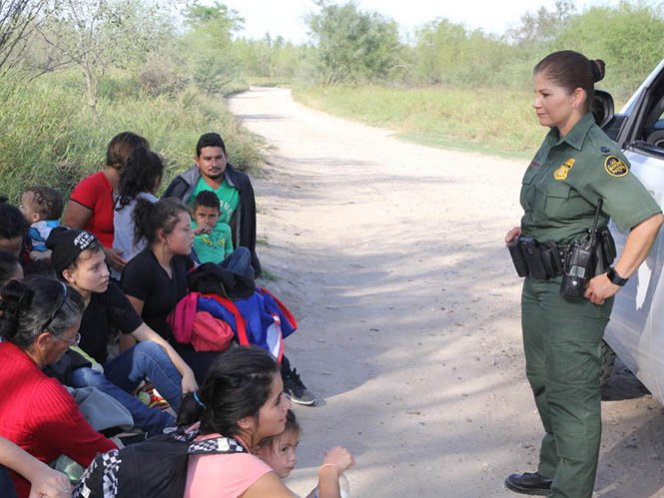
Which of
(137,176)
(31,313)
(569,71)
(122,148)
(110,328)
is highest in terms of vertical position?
(569,71)

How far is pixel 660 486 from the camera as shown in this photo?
403 cm

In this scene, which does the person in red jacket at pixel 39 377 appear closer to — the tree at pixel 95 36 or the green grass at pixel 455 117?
the tree at pixel 95 36

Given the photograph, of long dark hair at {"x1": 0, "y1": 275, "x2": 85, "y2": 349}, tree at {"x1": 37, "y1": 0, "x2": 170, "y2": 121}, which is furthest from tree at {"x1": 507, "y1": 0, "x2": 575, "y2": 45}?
long dark hair at {"x1": 0, "y1": 275, "x2": 85, "y2": 349}

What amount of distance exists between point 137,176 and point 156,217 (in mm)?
587

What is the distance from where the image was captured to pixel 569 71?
3.49 metres

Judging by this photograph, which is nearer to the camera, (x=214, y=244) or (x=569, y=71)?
(x=569, y=71)

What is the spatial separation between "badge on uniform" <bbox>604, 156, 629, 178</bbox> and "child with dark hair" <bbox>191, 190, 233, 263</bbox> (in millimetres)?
2696

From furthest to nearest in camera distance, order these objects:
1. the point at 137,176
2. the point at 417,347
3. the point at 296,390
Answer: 1. the point at 417,347
2. the point at 137,176
3. the point at 296,390

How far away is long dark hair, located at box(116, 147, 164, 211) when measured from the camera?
518 centimetres

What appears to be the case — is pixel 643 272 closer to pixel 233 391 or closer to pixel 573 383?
pixel 573 383

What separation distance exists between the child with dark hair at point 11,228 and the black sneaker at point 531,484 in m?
2.55

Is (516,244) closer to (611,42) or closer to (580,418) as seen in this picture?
(580,418)

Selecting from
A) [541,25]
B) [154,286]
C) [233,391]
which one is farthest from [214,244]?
[541,25]

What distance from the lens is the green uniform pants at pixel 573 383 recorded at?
353 centimetres
